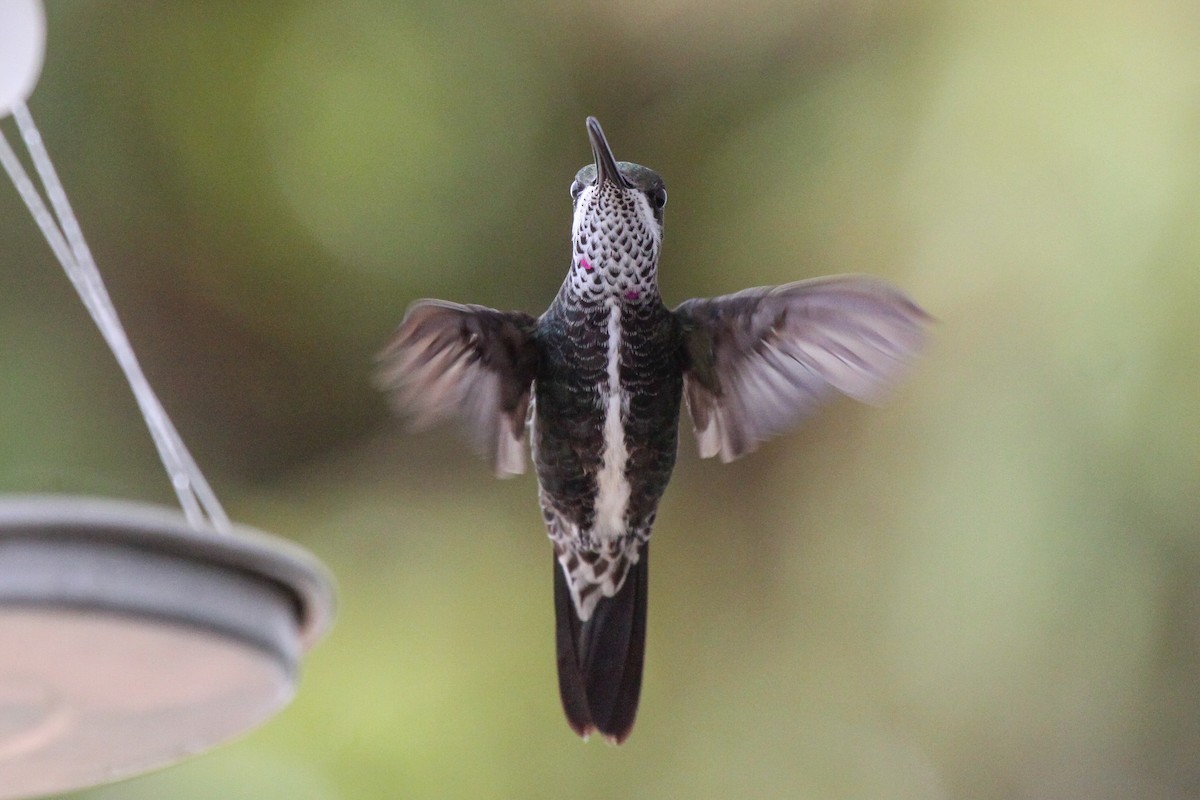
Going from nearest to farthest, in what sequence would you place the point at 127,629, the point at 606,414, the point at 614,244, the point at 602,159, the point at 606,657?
1. the point at 127,629
2. the point at 602,159
3. the point at 614,244
4. the point at 606,414
5. the point at 606,657

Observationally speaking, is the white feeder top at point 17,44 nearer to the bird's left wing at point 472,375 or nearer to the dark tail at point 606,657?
the bird's left wing at point 472,375

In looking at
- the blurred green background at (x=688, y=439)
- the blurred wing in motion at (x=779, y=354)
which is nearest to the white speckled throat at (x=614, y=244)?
the blurred wing in motion at (x=779, y=354)

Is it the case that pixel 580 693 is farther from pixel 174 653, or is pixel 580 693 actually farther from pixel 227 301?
pixel 227 301

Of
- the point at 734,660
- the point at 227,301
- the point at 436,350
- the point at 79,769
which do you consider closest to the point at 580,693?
the point at 436,350

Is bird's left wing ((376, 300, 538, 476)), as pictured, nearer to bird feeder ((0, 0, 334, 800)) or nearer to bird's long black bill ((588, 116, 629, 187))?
bird's long black bill ((588, 116, 629, 187))

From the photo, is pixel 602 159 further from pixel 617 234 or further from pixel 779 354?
pixel 779 354

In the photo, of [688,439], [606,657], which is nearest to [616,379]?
[606,657]

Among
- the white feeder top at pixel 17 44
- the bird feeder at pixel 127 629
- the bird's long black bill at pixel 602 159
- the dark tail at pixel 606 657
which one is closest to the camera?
the bird feeder at pixel 127 629
